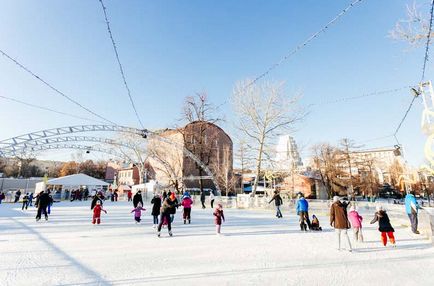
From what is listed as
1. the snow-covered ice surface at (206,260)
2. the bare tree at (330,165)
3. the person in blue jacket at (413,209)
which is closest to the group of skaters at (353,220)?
the person in blue jacket at (413,209)

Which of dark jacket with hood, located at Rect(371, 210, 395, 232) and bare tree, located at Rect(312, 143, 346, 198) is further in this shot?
bare tree, located at Rect(312, 143, 346, 198)

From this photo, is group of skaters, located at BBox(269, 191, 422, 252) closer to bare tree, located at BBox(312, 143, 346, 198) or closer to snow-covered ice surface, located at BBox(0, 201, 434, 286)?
snow-covered ice surface, located at BBox(0, 201, 434, 286)

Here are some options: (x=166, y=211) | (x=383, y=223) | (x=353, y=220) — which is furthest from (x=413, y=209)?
(x=166, y=211)

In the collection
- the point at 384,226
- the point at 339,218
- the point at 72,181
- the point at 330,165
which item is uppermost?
the point at 330,165

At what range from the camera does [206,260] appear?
5535 millimetres

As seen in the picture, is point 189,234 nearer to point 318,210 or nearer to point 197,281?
point 197,281

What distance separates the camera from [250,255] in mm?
6012

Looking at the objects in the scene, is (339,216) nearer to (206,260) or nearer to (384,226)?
(384,226)

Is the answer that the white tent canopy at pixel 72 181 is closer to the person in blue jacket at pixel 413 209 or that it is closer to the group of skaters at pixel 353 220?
the group of skaters at pixel 353 220

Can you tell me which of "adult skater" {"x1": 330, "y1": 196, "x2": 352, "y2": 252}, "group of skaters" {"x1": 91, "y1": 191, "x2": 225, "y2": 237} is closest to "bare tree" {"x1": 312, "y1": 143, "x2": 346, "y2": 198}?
"group of skaters" {"x1": 91, "y1": 191, "x2": 225, "y2": 237}

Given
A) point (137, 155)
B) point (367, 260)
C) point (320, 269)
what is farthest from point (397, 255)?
point (137, 155)

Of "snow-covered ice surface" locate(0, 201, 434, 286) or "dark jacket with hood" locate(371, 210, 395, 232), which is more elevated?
"dark jacket with hood" locate(371, 210, 395, 232)

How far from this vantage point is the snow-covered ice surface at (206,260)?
4402 mm

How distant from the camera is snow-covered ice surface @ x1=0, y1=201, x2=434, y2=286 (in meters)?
4.40
